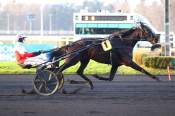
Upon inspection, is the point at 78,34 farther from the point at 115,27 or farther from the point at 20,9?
the point at 20,9

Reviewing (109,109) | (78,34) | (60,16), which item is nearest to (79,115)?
(109,109)

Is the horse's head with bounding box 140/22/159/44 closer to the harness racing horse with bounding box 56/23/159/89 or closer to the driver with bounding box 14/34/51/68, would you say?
the harness racing horse with bounding box 56/23/159/89

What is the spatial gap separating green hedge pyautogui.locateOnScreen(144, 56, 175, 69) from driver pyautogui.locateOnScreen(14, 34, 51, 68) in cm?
1438

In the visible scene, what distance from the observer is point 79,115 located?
397 inches

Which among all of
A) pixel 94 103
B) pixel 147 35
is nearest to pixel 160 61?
pixel 147 35

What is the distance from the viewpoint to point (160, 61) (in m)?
28.7

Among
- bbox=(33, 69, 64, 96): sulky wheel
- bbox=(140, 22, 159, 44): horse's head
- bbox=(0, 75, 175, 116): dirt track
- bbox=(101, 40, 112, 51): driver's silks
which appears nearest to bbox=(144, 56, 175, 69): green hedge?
bbox=(0, 75, 175, 116): dirt track

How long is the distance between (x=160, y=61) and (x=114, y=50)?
15.1 meters

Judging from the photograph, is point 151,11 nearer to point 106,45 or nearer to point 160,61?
point 160,61

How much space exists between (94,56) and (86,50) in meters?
0.26

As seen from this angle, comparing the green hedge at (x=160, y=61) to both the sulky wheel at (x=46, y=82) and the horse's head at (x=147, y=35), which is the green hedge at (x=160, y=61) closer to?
the horse's head at (x=147, y=35)

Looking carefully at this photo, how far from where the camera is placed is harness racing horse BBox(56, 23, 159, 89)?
13930mm

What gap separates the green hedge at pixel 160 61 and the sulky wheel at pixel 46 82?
15.1 metres

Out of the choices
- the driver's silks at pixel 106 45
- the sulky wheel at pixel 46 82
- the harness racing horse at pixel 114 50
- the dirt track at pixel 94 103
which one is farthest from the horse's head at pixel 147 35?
the sulky wheel at pixel 46 82
